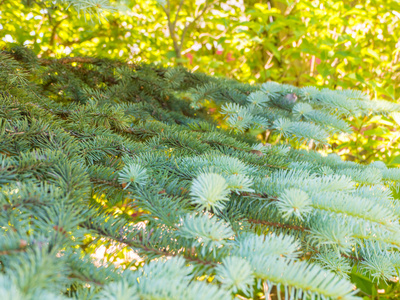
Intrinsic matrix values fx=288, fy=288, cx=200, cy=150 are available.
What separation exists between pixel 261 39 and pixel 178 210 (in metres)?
1.55

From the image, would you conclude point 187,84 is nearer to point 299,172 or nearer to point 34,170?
point 299,172

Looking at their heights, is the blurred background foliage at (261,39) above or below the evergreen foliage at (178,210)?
above

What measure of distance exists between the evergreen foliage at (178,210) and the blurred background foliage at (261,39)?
99cm

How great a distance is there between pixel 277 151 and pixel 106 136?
40 cm

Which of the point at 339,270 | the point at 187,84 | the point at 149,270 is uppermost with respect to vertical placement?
the point at 187,84

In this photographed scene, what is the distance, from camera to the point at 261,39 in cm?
172

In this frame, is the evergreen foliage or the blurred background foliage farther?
the blurred background foliage

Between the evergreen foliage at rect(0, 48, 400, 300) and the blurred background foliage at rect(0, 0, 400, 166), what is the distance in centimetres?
99

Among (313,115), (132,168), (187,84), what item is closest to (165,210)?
(132,168)

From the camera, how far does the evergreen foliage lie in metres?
0.30

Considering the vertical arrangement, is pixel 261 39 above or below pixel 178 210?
above

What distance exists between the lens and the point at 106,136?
611 mm

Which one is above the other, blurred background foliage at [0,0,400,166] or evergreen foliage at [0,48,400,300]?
blurred background foliage at [0,0,400,166]

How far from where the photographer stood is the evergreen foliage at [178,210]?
305 mm
